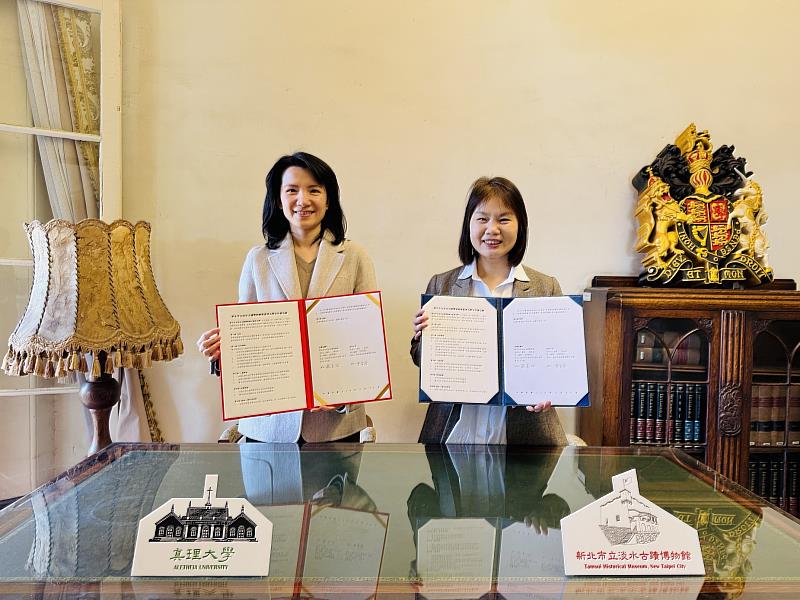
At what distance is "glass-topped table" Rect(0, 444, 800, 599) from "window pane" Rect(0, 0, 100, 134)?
153 cm

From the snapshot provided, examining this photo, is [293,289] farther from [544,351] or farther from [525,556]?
[525,556]

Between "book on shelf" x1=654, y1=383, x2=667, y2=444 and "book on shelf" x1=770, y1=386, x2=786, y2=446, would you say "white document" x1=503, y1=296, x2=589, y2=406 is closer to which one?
"book on shelf" x1=654, y1=383, x2=667, y2=444

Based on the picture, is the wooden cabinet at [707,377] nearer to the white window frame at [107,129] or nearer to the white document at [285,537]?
the white document at [285,537]

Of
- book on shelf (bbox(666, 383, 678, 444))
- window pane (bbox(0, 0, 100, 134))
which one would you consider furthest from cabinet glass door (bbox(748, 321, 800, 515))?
window pane (bbox(0, 0, 100, 134))

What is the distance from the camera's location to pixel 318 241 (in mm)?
1879

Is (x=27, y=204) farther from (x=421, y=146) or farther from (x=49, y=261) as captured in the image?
(x=421, y=146)

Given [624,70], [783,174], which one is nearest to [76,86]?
[624,70]

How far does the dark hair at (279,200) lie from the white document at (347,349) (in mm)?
338

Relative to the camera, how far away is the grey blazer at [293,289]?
5.78ft

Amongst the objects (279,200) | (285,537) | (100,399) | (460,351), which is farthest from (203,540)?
(100,399)

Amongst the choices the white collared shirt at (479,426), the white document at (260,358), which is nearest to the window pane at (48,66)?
the white document at (260,358)

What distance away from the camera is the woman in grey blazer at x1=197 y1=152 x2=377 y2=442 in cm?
177

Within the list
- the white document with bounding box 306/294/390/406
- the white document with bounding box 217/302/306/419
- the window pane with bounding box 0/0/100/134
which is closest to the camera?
the white document with bounding box 217/302/306/419

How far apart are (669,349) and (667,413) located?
0.26 metres
